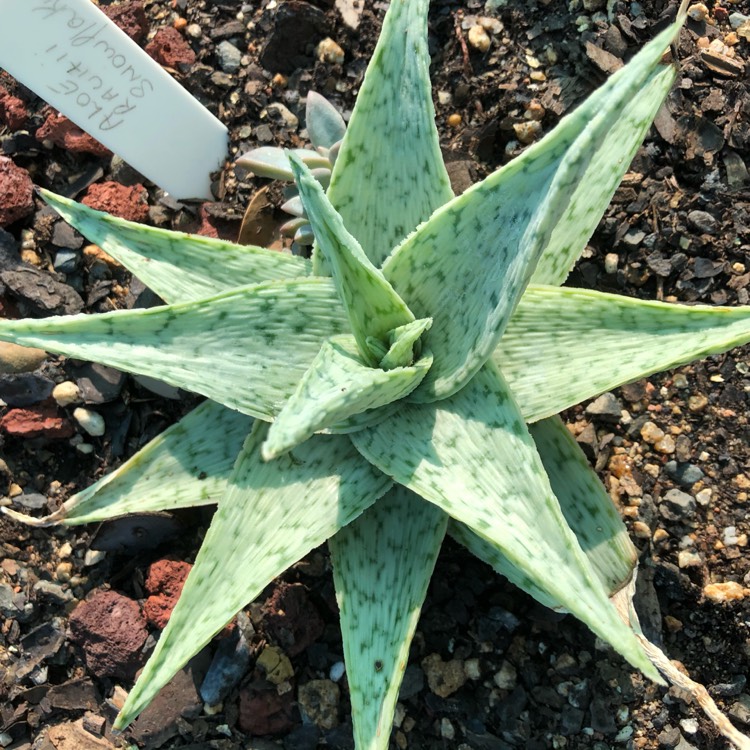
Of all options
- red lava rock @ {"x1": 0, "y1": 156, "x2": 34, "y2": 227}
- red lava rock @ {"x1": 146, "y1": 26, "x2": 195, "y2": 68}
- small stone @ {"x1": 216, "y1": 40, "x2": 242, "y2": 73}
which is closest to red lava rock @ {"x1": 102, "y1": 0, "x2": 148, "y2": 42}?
red lava rock @ {"x1": 146, "y1": 26, "x2": 195, "y2": 68}

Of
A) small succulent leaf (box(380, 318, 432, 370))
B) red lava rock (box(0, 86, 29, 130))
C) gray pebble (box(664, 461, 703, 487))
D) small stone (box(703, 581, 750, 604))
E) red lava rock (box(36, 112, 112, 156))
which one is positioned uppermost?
red lava rock (box(0, 86, 29, 130))

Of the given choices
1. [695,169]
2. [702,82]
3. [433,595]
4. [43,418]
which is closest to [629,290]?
[695,169]

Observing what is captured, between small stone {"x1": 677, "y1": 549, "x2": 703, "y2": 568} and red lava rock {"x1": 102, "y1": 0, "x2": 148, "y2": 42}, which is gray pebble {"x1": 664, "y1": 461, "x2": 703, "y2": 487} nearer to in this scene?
small stone {"x1": 677, "y1": 549, "x2": 703, "y2": 568}

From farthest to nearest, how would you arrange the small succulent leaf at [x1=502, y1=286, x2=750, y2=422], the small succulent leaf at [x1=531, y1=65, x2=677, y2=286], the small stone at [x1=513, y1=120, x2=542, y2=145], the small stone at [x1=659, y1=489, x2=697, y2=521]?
1. the small stone at [x1=513, y1=120, x2=542, y2=145]
2. the small stone at [x1=659, y1=489, x2=697, y2=521]
3. the small succulent leaf at [x1=531, y1=65, x2=677, y2=286]
4. the small succulent leaf at [x1=502, y1=286, x2=750, y2=422]

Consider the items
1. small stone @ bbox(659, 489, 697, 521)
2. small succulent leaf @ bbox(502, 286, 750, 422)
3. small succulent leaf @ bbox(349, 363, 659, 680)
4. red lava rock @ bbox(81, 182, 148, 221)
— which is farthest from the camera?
red lava rock @ bbox(81, 182, 148, 221)

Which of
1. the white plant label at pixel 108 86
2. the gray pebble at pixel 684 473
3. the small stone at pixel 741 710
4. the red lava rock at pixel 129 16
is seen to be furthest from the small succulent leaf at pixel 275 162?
the small stone at pixel 741 710

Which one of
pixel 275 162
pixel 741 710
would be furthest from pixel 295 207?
pixel 741 710
